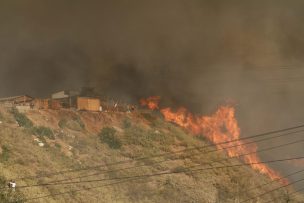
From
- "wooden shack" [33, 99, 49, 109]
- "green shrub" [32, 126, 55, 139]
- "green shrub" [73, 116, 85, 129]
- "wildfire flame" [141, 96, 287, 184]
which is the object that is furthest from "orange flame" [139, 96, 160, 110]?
"green shrub" [32, 126, 55, 139]

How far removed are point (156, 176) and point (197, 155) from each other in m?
9.48

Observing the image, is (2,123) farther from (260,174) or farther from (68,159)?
(260,174)

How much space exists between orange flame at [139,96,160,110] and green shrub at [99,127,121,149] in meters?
16.4

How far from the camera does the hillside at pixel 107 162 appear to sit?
25.0 metres

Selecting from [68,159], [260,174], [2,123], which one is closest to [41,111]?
[2,123]

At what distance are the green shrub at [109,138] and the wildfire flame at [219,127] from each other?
14.2 m

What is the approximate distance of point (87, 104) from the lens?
44.0 meters

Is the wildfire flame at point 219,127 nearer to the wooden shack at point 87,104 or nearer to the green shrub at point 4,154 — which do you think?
the wooden shack at point 87,104

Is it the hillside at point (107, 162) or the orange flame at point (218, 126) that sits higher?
the orange flame at point (218, 126)

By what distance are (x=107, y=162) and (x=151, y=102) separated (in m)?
24.5

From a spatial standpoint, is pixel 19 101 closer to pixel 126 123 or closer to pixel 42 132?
pixel 42 132

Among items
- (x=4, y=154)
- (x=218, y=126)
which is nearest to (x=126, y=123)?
(x=218, y=126)

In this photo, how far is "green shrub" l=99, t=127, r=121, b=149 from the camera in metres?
35.6

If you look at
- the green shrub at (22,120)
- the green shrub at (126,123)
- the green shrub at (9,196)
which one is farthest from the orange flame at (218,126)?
the green shrub at (9,196)
